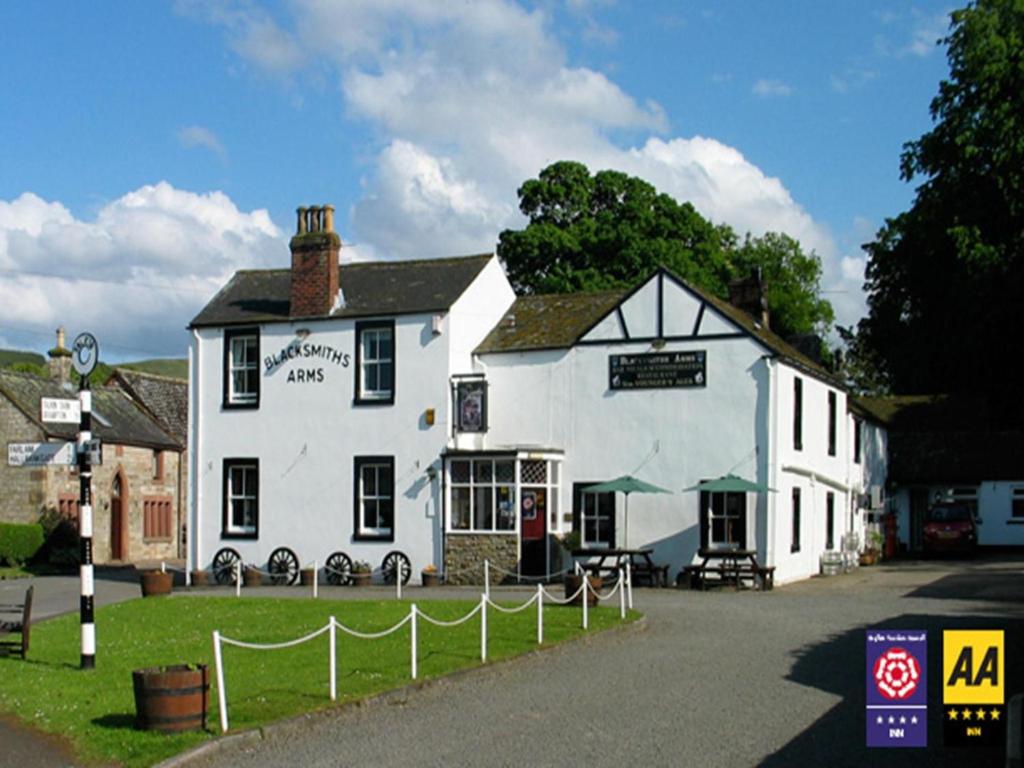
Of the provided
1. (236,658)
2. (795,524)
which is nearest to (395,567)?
(795,524)

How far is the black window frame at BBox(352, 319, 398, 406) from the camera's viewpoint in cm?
3253

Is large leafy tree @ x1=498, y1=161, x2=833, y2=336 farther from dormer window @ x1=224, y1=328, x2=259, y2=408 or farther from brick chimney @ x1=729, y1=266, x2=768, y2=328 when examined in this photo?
dormer window @ x1=224, y1=328, x2=259, y2=408

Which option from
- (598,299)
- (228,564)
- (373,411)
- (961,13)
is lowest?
(228,564)

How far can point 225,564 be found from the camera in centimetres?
3359

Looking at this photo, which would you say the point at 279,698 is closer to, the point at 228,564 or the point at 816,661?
the point at 816,661

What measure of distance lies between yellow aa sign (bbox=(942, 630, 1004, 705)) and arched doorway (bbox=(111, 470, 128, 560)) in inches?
1570

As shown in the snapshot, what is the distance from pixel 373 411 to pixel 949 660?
23.6 metres

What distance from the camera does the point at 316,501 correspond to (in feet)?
109

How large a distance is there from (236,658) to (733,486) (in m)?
14.7

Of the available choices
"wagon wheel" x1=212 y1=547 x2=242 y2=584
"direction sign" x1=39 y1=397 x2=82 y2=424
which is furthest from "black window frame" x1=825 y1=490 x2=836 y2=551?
"direction sign" x1=39 y1=397 x2=82 y2=424

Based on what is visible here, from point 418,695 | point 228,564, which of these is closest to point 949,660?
point 418,695

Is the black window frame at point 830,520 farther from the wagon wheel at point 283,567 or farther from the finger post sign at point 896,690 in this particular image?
the finger post sign at point 896,690

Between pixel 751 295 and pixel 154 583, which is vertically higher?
pixel 751 295

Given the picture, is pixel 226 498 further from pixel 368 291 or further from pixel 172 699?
pixel 172 699
